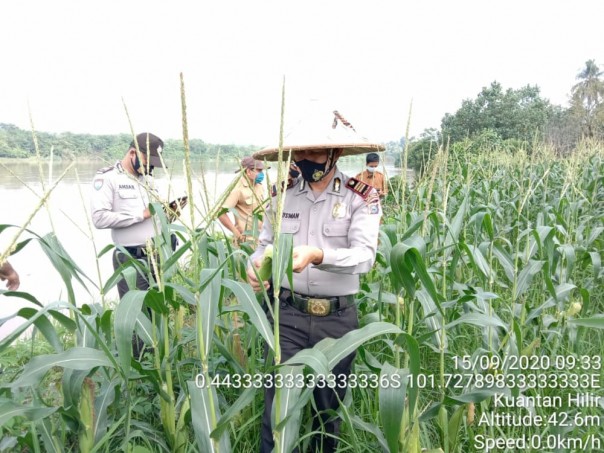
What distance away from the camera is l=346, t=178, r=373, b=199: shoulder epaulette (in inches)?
72.7

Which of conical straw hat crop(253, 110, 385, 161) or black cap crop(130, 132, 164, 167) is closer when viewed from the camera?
conical straw hat crop(253, 110, 385, 161)

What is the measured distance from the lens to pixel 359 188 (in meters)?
1.86

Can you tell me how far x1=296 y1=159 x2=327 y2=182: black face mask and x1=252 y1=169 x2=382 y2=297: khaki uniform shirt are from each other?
0.31 feet

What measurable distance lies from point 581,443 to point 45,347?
3827 mm

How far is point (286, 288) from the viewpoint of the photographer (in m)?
1.89

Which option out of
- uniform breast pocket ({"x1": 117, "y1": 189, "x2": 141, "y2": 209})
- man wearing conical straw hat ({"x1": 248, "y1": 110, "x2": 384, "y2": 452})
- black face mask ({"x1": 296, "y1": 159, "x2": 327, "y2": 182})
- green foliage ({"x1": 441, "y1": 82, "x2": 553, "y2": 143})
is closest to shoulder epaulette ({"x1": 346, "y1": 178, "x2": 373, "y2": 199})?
man wearing conical straw hat ({"x1": 248, "y1": 110, "x2": 384, "y2": 452})

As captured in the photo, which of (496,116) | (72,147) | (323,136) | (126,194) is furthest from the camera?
(496,116)

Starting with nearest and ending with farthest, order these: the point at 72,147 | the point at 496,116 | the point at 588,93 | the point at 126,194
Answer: the point at 72,147, the point at 126,194, the point at 496,116, the point at 588,93

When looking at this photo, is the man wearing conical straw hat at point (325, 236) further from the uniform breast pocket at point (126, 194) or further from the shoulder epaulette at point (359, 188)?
the uniform breast pocket at point (126, 194)

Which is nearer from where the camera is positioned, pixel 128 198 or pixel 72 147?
pixel 72 147

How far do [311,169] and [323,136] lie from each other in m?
0.17
